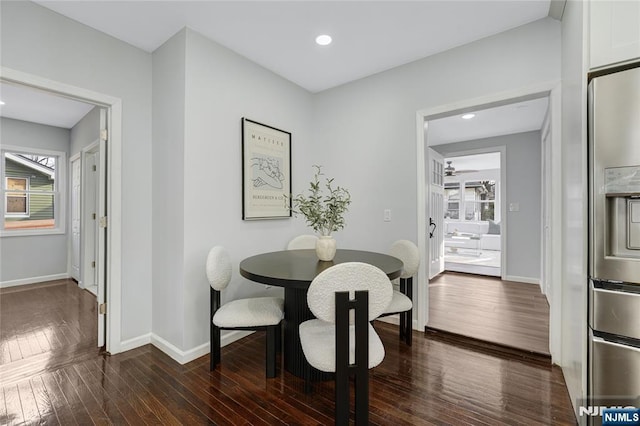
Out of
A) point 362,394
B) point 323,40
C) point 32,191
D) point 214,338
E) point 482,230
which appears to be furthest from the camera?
point 482,230

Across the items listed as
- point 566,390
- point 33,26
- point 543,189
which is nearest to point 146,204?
point 33,26

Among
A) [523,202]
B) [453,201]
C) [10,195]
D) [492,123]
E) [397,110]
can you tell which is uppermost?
[492,123]

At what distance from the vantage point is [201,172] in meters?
2.41

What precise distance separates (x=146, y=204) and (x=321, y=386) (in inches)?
84.9

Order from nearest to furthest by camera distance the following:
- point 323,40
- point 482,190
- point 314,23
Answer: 1. point 314,23
2. point 323,40
3. point 482,190

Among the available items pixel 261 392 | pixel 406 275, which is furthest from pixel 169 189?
pixel 406 275

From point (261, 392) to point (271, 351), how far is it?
0.83 ft

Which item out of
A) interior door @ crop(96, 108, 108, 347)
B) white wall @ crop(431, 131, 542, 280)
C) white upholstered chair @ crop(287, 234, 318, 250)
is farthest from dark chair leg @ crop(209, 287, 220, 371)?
white wall @ crop(431, 131, 542, 280)

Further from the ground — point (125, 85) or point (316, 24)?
point (316, 24)

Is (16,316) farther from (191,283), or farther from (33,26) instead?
(33,26)

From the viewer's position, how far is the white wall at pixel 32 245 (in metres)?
4.36

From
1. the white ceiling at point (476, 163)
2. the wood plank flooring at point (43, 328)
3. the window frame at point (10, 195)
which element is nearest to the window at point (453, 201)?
the white ceiling at point (476, 163)

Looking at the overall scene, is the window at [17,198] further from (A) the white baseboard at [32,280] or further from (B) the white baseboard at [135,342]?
(B) the white baseboard at [135,342]

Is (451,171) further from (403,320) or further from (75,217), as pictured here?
(75,217)
